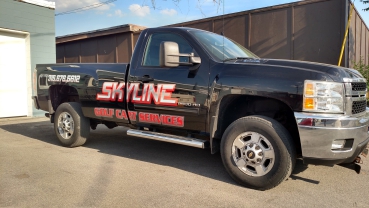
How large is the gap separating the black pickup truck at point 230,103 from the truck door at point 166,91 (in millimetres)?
14

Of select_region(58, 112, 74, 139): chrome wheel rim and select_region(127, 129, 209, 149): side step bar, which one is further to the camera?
select_region(58, 112, 74, 139): chrome wheel rim

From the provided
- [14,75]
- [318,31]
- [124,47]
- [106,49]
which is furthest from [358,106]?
[106,49]

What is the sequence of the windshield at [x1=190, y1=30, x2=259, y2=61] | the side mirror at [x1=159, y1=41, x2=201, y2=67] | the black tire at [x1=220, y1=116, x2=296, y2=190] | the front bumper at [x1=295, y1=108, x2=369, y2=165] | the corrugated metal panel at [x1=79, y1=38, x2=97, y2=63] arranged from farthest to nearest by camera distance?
1. the corrugated metal panel at [x1=79, y1=38, x2=97, y2=63]
2. the windshield at [x1=190, y1=30, x2=259, y2=61]
3. the side mirror at [x1=159, y1=41, x2=201, y2=67]
4. the black tire at [x1=220, y1=116, x2=296, y2=190]
5. the front bumper at [x1=295, y1=108, x2=369, y2=165]

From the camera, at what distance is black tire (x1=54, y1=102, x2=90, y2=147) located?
5.72 m

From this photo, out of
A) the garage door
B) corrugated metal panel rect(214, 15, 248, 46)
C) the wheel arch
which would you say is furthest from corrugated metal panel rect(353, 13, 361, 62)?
the garage door

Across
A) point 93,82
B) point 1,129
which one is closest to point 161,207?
point 93,82

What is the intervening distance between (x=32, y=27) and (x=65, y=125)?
6781mm

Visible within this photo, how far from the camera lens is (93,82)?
17.6 feet

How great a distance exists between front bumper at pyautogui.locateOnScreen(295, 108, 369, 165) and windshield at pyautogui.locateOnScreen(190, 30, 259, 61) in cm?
146

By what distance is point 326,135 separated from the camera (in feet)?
10.8

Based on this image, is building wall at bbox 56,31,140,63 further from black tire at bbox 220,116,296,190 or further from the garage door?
black tire at bbox 220,116,296,190

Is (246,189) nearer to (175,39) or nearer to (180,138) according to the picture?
(180,138)

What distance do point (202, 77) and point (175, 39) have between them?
0.90 meters

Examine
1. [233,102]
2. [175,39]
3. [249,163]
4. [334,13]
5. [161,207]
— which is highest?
[334,13]
